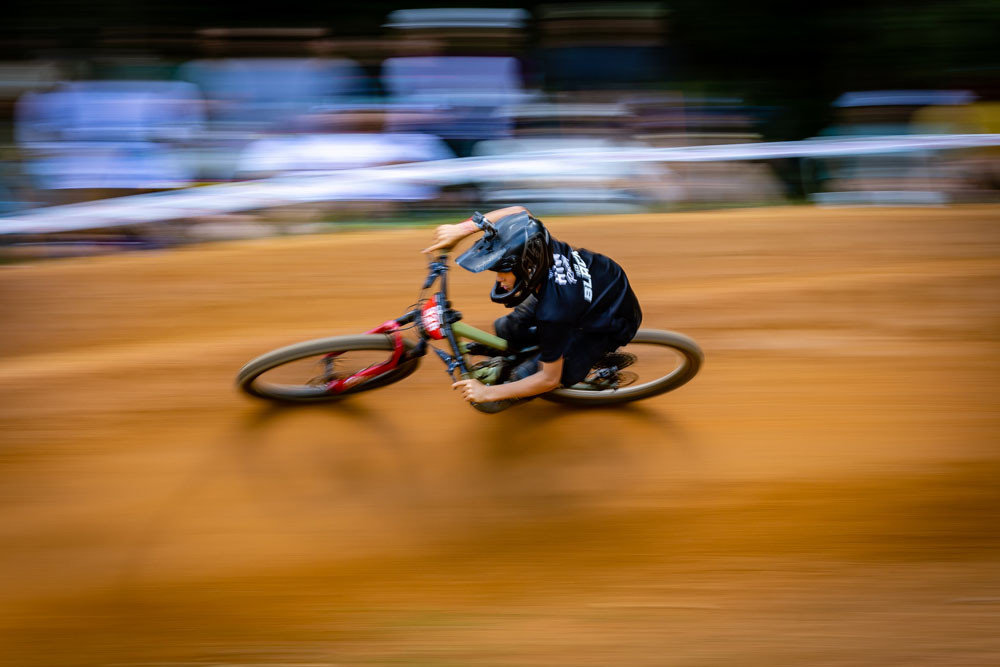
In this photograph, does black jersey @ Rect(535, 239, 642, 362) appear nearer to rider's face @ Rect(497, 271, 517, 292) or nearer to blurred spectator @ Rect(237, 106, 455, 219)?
rider's face @ Rect(497, 271, 517, 292)

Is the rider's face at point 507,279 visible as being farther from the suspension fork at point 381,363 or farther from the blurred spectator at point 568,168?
the blurred spectator at point 568,168

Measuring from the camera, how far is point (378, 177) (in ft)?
24.7

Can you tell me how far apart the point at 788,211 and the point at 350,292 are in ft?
14.1

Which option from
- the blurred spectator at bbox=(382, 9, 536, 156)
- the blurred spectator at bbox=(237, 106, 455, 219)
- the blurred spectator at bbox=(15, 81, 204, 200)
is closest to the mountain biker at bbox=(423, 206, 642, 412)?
the blurred spectator at bbox=(237, 106, 455, 219)

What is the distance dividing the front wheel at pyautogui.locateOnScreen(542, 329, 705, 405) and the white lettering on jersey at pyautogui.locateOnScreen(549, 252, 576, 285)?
0.83 metres

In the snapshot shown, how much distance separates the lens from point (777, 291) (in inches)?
236

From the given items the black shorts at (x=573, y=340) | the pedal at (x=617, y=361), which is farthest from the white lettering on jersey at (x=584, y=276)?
the pedal at (x=617, y=361)

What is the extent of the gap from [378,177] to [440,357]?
13.1 ft

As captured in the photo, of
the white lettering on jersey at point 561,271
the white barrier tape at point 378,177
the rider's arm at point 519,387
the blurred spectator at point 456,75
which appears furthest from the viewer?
the blurred spectator at point 456,75

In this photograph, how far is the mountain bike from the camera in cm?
393

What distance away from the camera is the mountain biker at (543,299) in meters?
3.60

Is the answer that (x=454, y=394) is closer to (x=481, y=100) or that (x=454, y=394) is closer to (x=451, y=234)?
(x=451, y=234)

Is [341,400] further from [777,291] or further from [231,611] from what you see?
[777,291]

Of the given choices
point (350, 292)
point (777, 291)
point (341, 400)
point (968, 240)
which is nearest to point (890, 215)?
point (968, 240)
